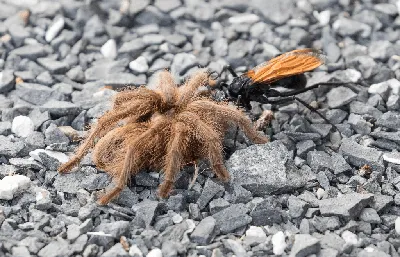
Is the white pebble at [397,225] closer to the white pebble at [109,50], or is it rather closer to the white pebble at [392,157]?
the white pebble at [392,157]

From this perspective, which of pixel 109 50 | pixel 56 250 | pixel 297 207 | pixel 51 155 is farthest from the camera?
pixel 109 50

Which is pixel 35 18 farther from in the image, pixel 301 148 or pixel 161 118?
pixel 301 148

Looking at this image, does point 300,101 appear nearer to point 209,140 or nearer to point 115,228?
point 209,140

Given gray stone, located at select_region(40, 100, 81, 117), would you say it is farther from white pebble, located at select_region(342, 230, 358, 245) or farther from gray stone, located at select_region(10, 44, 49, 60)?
white pebble, located at select_region(342, 230, 358, 245)

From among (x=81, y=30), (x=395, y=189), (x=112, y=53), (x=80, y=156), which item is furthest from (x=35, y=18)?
(x=395, y=189)

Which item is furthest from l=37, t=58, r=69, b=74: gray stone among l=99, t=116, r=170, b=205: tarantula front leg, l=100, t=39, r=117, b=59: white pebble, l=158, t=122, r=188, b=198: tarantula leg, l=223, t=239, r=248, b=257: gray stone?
l=223, t=239, r=248, b=257: gray stone

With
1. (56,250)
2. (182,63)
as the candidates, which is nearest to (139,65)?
(182,63)

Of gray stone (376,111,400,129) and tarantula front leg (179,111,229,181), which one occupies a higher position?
tarantula front leg (179,111,229,181)
